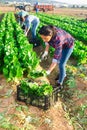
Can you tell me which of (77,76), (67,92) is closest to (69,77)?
(77,76)

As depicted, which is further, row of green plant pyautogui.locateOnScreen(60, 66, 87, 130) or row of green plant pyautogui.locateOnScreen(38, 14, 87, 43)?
row of green plant pyautogui.locateOnScreen(38, 14, 87, 43)

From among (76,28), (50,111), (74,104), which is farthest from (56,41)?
(76,28)

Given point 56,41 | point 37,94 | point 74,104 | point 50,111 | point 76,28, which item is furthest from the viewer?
point 76,28

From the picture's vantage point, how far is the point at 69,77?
8758 millimetres

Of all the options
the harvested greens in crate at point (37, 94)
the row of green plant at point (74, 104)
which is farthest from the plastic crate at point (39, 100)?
the row of green plant at point (74, 104)

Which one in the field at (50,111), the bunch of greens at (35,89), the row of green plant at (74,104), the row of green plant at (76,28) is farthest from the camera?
the row of green plant at (76,28)

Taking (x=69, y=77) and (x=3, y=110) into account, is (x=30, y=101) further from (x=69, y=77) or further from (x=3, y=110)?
(x=69, y=77)

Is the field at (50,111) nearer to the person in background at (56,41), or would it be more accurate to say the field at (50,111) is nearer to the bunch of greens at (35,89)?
the bunch of greens at (35,89)

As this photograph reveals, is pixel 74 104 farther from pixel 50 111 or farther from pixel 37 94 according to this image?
pixel 37 94

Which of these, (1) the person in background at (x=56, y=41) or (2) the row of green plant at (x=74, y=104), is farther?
(2) the row of green plant at (x=74, y=104)

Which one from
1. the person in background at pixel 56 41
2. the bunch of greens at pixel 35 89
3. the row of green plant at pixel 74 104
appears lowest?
the row of green plant at pixel 74 104

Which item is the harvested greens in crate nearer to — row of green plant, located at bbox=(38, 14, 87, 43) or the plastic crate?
the plastic crate

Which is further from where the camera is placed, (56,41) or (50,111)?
(50,111)

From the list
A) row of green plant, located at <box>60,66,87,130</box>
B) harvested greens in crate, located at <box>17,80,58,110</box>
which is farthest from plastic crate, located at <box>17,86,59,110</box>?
row of green plant, located at <box>60,66,87,130</box>
